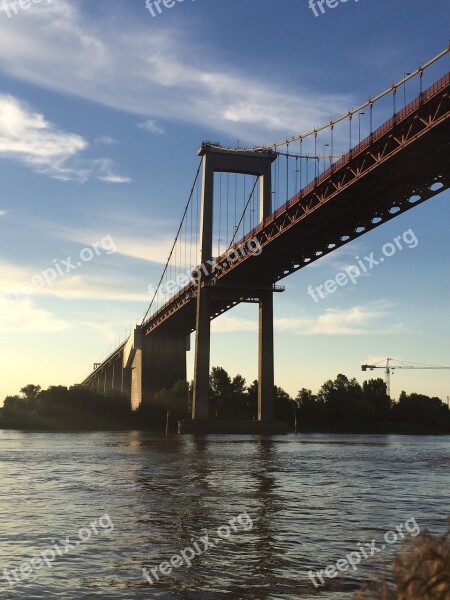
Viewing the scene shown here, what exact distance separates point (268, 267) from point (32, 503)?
44922mm

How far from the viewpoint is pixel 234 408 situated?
97125 millimetres

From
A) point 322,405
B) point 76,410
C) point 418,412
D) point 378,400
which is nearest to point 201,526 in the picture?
point 76,410

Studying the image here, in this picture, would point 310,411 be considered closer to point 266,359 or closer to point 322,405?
point 322,405

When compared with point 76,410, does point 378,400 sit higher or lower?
higher

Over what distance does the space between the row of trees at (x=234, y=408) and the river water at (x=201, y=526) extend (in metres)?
57.0

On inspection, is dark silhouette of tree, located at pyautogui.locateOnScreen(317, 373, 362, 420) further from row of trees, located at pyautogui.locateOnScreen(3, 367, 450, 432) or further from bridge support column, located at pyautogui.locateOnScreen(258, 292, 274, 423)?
bridge support column, located at pyautogui.locateOnScreen(258, 292, 274, 423)

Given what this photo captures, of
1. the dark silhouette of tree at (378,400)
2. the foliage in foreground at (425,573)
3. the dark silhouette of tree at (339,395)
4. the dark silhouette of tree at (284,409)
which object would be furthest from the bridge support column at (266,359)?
the foliage in foreground at (425,573)

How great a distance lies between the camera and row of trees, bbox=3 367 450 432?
88562 millimetres

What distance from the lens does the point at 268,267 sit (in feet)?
199

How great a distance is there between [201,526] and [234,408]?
83.8m

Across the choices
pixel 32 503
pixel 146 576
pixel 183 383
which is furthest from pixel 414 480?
pixel 183 383

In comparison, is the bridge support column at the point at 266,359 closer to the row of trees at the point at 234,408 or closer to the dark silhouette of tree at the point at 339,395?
the row of trees at the point at 234,408

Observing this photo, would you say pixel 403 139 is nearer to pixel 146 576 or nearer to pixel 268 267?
pixel 268 267

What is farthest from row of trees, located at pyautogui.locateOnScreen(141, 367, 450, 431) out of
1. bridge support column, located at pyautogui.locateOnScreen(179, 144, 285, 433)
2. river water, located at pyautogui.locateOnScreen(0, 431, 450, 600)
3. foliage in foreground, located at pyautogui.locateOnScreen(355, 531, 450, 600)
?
foliage in foreground, located at pyautogui.locateOnScreen(355, 531, 450, 600)
